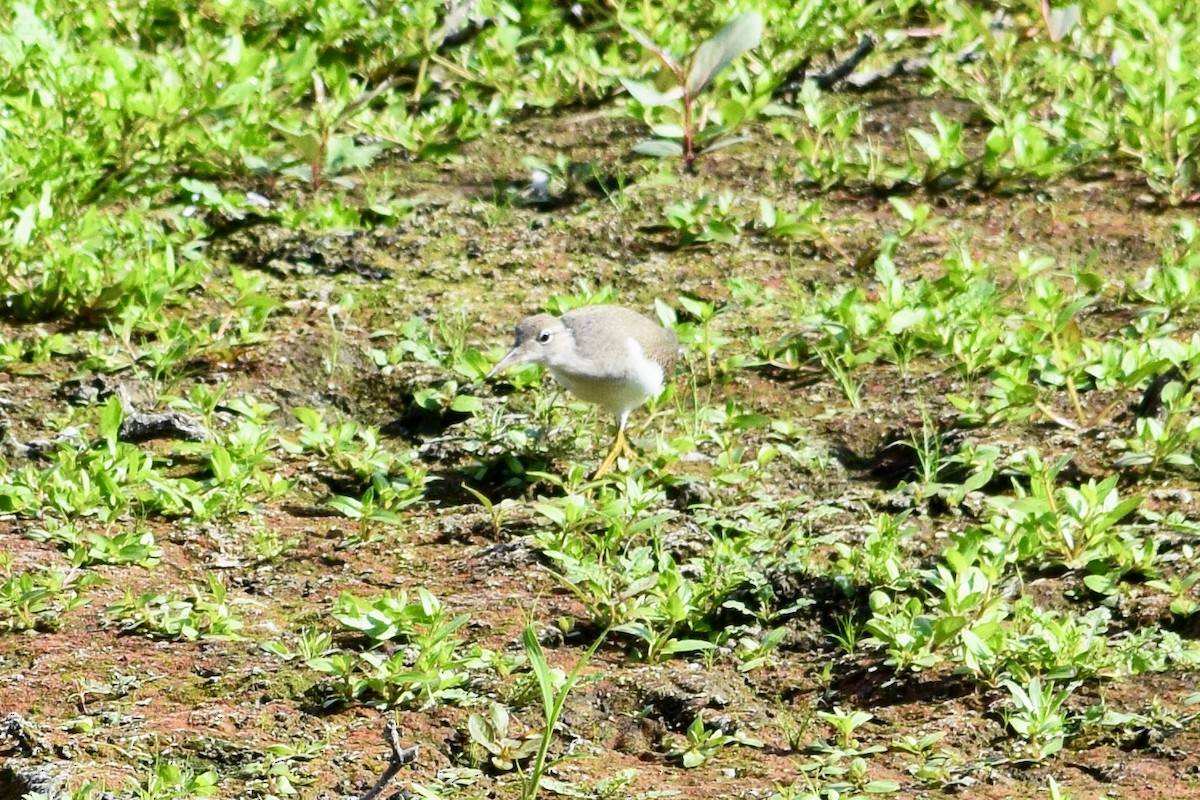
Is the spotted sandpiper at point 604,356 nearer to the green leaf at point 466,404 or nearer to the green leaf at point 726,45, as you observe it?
the green leaf at point 466,404

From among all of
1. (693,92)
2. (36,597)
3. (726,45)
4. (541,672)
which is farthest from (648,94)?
(541,672)

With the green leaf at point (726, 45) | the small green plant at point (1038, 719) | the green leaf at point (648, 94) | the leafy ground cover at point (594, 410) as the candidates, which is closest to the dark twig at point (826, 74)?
the leafy ground cover at point (594, 410)

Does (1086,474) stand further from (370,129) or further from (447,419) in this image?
(370,129)

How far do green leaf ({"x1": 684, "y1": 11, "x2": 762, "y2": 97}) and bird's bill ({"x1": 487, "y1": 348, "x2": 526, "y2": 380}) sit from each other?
7.48ft

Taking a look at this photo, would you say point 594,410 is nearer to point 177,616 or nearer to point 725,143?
point 725,143

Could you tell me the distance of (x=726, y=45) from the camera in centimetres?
787

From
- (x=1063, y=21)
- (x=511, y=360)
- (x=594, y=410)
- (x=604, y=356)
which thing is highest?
(x=1063, y=21)

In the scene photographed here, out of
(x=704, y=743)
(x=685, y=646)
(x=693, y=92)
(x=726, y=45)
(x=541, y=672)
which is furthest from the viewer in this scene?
(x=693, y=92)

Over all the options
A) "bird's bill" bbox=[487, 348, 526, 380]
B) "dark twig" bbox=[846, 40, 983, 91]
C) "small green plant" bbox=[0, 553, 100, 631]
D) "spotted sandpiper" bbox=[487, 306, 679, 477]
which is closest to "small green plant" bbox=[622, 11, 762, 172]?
"dark twig" bbox=[846, 40, 983, 91]

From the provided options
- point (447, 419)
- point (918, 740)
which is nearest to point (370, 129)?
point (447, 419)

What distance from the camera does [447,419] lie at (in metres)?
6.53

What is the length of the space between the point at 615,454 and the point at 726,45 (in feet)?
8.90

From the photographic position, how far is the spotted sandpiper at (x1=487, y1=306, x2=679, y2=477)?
6066 mm

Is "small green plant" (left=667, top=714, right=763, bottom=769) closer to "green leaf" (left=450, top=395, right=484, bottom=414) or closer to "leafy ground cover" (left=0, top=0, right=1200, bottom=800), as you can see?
"leafy ground cover" (left=0, top=0, right=1200, bottom=800)
